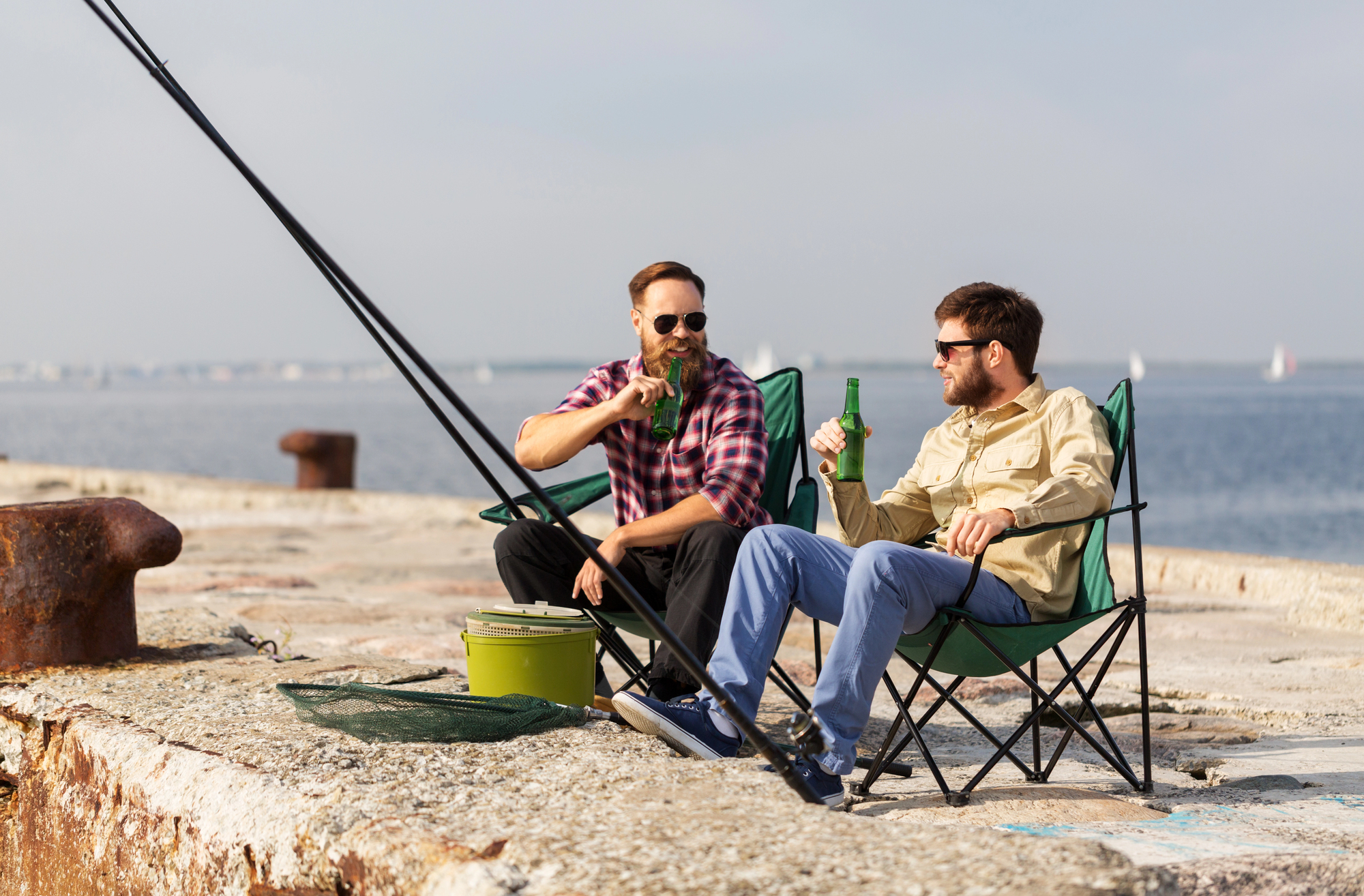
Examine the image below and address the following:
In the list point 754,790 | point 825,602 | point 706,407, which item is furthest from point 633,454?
point 754,790

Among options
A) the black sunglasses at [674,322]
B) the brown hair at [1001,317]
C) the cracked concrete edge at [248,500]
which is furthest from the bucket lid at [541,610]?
the cracked concrete edge at [248,500]

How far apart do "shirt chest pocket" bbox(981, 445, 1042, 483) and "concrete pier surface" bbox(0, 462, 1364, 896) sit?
677 millimetres

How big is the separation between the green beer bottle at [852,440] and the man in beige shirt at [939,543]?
0.03m

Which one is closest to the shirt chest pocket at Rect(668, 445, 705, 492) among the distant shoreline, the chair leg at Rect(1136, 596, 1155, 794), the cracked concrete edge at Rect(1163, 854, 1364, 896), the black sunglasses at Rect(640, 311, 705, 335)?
the black sunglasses at Rect(640, 311, 705, 335)

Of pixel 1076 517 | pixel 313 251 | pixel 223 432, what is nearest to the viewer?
pixel 313 251

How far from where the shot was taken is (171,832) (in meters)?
2.22

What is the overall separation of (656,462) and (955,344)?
815 millimetres

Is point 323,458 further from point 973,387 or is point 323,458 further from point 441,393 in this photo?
point 441,393

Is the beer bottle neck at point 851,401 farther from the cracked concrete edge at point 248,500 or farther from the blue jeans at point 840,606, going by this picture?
the cracked concrete edge at point 248,500

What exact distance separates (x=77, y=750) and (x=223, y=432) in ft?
157

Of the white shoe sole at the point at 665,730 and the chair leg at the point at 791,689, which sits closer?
the white shoe sole at the point at 665,730

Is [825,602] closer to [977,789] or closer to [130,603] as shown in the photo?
[977,789]

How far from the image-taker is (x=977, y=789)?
8.41 feet

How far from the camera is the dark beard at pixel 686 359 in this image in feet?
10.1
